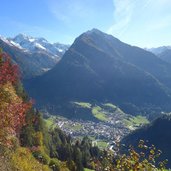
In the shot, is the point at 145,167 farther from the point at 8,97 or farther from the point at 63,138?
the point at 63,138

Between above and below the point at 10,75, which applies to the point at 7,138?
below

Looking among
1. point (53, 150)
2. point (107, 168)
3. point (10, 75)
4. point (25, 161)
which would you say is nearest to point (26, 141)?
point (53, 150)

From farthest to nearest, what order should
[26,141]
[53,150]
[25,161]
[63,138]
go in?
[63,138] → [53,150] → [26,141] → [25,161]

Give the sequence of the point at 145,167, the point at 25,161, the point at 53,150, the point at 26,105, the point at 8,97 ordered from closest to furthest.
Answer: the point at 145,167 < the point at 8,97 < the point at 26,105 < the point at 25,161 < the point at 53,150

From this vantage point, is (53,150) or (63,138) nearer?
(53,150)

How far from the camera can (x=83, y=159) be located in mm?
144750

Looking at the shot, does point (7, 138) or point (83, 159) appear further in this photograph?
point (83, 159)

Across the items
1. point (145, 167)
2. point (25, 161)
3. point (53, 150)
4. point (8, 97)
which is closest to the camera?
point (145, 167)

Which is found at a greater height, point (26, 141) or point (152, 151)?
point (152, 151)

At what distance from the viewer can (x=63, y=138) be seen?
7116 inches

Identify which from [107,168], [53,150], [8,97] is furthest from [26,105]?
[53,150]

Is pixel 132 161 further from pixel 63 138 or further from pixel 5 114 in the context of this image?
pixel 63 138

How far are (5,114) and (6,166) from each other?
307 centimetres

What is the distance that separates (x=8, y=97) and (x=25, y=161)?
729 cm
